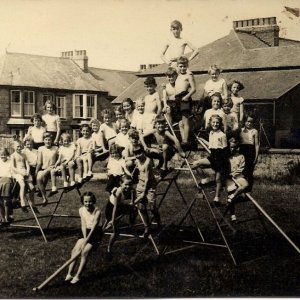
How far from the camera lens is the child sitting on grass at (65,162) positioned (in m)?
7.96

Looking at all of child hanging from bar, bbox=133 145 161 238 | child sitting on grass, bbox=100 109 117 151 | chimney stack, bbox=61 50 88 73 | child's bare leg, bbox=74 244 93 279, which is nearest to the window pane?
chimney stack, bbox=61 50 88 73

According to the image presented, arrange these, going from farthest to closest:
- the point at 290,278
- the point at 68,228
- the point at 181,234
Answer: the point at 68,228 < the point at 181,234 < the point at 290,278

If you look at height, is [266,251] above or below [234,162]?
below

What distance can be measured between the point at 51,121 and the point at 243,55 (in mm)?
12093

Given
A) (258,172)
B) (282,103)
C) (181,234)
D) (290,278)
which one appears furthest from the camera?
(282,103)

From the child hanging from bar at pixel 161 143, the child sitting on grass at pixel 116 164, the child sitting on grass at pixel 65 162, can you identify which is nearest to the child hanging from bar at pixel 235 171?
the child hanging from bar at pixel 161 143

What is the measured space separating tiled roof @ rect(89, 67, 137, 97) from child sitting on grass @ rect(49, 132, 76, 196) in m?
20.8

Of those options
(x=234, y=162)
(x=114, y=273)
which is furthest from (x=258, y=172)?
(x=114, y=273)

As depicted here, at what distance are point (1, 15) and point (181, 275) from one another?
4.68 m

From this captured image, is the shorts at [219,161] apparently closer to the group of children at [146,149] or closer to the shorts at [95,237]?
the group of children at [146,149]

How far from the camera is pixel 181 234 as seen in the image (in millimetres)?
8508

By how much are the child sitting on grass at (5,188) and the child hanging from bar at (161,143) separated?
227 centimetres

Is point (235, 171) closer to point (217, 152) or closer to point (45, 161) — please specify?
point (217, 152)

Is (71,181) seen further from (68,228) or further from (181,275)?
(181,275)
